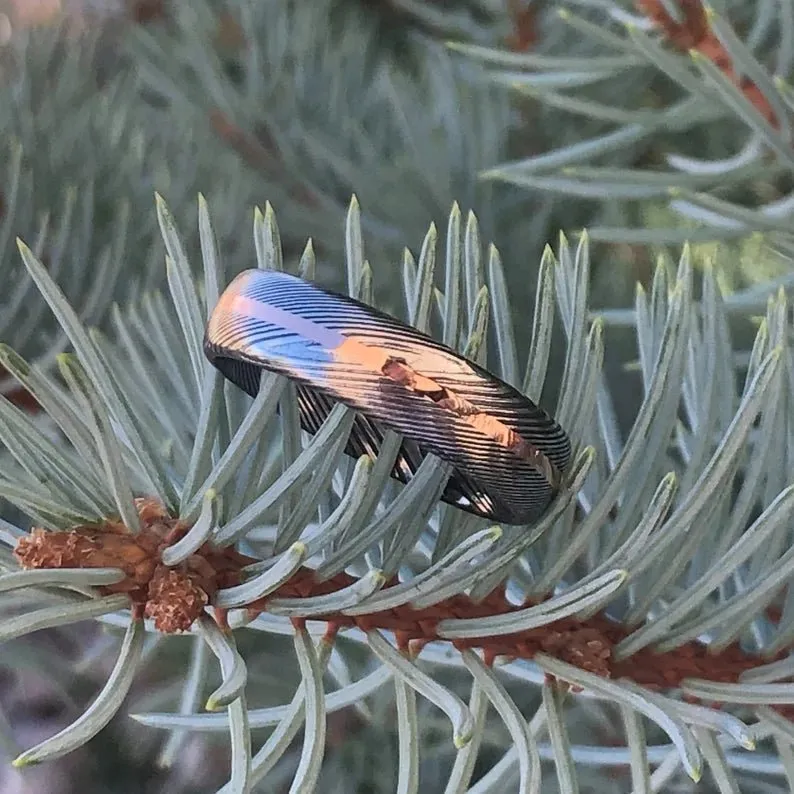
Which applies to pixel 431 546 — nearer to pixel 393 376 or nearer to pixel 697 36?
pixel 393 376

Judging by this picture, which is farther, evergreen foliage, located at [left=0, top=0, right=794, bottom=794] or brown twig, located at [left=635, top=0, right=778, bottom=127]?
brown twig, located at [left=635, top=0, right=778, bottom=127]

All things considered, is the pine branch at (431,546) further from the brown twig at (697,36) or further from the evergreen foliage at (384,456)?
the brown twig at (697,36)

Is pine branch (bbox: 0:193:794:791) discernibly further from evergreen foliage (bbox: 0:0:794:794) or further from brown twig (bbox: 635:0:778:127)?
brown twig (bbox: 635:0:778:127)

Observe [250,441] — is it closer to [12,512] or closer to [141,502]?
[141,502]

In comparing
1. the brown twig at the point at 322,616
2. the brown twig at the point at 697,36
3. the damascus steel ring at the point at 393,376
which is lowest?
the brown twig at the point at 322,616

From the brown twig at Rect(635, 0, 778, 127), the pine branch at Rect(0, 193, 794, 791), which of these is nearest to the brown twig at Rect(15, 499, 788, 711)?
the pine branch at Rect(0, 193, 794, 791)

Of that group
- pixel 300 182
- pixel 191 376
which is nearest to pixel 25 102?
pixel 300 182

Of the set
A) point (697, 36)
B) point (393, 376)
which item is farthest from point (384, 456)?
point (697, 36)

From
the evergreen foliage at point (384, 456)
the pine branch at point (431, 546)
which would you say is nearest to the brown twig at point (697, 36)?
the evergreen foliage at point (384, 456)
